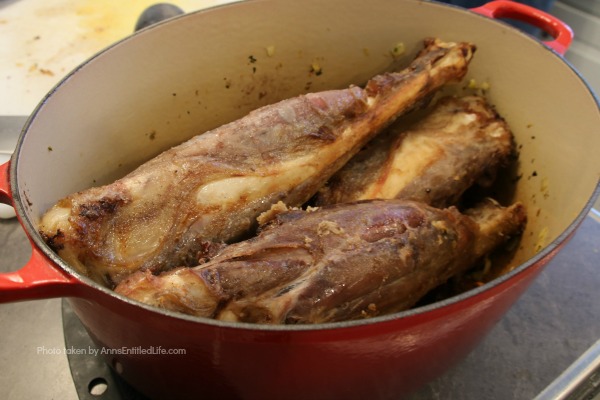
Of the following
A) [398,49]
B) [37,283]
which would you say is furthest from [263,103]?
[37,283]

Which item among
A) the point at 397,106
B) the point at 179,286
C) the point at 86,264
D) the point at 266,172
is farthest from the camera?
the point at 397,106

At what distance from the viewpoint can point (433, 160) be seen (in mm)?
1040

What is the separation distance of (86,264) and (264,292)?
0.30 m

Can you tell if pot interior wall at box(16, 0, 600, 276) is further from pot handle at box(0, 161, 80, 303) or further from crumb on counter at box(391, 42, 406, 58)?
pot handle at box(0, 161, 80, 303)

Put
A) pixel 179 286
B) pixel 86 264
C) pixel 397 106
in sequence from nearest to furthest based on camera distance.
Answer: pixel 179 286, pixel 86 264, pixel 397 106

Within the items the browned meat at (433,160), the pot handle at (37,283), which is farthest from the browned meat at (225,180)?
the pot handle at (37,283)

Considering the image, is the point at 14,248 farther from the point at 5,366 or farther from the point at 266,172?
the point at 266,172

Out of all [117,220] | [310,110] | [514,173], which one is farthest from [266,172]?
[514,173]

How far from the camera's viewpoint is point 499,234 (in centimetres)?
98

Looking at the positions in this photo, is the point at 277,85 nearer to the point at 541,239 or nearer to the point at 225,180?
the point at 225,180

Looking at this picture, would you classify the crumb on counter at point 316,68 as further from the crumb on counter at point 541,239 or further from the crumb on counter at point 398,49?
the crumb on counter at point 541,239

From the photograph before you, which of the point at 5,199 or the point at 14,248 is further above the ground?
the point at 5,199

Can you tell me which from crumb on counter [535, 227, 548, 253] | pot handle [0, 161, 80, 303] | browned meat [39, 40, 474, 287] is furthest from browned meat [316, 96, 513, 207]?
pot handle [0, 161, 80, 303]

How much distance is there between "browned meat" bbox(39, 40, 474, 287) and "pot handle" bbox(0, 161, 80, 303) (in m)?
0.19
